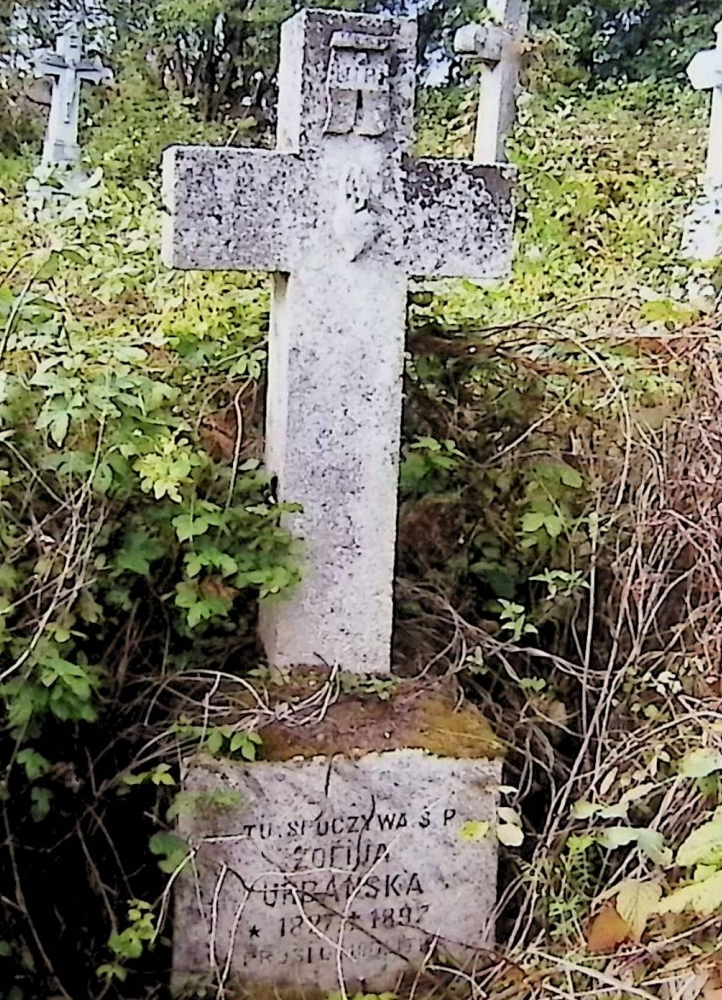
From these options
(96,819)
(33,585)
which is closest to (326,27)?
(33,585)

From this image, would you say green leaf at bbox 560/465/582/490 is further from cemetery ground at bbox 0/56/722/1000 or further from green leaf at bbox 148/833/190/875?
green leaf at bbox 148/833/190/875

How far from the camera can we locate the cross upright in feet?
9.21

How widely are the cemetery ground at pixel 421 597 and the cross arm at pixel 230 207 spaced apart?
25cm

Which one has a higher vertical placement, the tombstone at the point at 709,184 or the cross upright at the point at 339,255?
the tombstone at the point at 709,184

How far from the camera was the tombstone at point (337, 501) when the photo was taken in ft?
9.21

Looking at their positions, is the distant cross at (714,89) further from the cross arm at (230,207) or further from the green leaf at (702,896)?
the green leaf at (702,896)

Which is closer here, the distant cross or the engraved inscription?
the engraved inscription

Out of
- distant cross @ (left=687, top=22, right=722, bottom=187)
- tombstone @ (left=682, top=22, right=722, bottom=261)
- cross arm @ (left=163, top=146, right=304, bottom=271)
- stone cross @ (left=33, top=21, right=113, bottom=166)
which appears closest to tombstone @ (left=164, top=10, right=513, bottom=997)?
cross arm @ (left=163, top=146, right=304, bottom=271)

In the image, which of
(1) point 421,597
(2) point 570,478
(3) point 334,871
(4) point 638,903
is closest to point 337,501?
(1) point 421,597

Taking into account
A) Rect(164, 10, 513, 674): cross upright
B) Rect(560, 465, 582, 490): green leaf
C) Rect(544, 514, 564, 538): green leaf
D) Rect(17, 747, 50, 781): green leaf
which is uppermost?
Rect(164, 10, 513, 674): cross upright

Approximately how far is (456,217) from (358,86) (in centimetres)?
39

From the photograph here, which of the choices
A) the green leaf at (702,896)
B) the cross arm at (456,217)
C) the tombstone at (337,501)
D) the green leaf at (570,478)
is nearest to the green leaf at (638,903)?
the green leaf at (702,896)

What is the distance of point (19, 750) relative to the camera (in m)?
2.75

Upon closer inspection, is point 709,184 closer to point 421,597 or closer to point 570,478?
point 570,478
